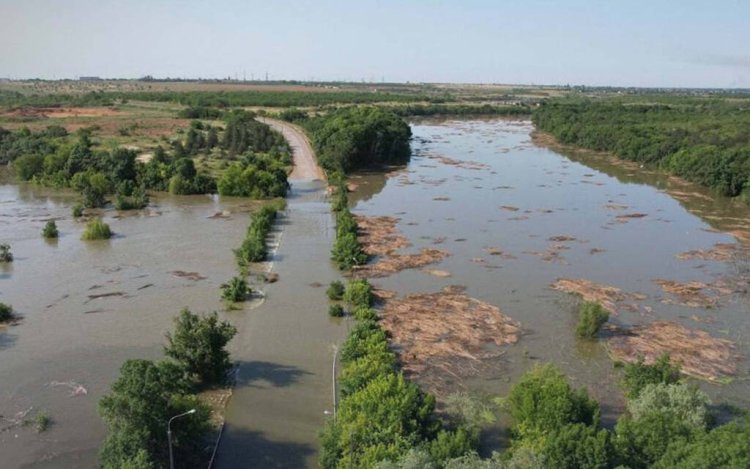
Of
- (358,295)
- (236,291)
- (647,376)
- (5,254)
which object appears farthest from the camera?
(5,254)

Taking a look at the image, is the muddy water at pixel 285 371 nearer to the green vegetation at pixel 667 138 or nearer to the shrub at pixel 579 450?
the shrub at pixel 579 450

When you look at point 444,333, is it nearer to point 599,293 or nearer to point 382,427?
point 599,293

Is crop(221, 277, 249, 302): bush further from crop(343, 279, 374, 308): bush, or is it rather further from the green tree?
the green tree

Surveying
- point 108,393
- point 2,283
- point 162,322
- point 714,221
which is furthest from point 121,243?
point 714,221

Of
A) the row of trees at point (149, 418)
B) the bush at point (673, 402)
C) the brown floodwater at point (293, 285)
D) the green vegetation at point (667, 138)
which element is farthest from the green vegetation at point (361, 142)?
the bush at point (673, 402)

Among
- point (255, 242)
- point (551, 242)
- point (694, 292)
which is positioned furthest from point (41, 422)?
point (551, 242)

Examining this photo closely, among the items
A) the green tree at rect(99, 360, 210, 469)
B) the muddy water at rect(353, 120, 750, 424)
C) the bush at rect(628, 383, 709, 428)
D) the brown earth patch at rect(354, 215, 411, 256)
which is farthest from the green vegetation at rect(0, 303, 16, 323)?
the bush at rect(628, 383, 709, 428)
